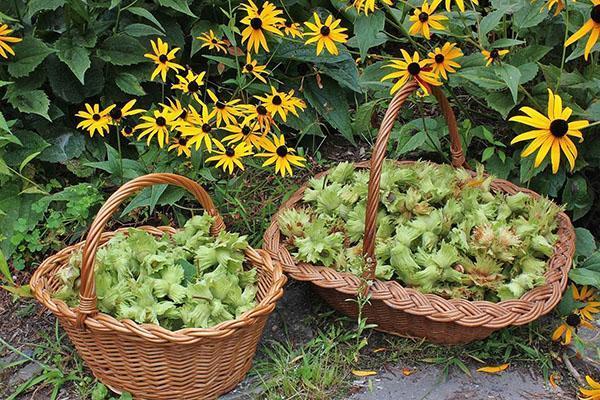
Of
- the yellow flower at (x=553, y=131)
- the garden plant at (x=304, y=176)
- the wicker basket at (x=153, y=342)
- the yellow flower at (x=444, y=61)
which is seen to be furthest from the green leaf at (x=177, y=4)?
the yellow flower at (x=553, y=131)

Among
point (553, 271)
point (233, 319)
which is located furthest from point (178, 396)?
point (553, 271)

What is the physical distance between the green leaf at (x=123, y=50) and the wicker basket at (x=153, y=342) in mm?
838

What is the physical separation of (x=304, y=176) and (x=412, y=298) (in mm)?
1074

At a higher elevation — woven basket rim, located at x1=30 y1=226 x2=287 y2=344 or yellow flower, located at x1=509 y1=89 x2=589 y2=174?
yellow flower, located at x1=509 y1=89 x2=589 y2=174

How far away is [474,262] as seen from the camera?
233 cm

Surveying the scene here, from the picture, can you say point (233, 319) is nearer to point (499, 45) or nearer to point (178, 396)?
point (178, 396)

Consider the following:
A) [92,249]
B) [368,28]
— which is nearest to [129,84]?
[368,28]

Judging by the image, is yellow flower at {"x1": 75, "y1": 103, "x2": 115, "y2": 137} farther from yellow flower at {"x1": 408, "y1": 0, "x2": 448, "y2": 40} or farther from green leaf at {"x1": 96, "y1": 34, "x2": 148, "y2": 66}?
yellow flower at {"x1": 408, "y1": 0, "x2": 448, "y2": 40}

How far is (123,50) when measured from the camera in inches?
115

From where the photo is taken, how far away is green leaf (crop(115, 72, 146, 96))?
287cm

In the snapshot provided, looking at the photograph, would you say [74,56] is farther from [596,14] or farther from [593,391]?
[593,391]

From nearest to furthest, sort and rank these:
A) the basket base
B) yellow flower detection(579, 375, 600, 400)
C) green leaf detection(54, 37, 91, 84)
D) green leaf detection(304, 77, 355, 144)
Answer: yellow flower detection(579, 375, 600, 400), the basket base, green leaf detection(54, 37, 91, 84), green leaf detection(304, 77, 355, 144)

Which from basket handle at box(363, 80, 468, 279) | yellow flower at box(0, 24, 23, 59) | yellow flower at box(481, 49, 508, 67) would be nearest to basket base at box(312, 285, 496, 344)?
basket handle at box(363, 80, 468, 279)

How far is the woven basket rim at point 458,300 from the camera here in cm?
209
